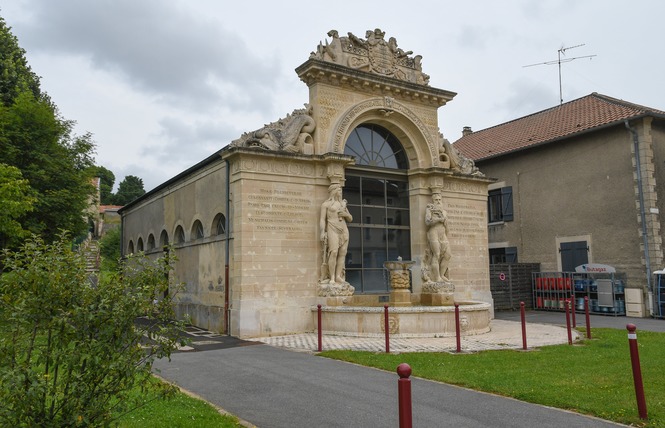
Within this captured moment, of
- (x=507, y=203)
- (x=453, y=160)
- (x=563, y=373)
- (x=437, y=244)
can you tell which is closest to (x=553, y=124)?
(x=507, y=203)

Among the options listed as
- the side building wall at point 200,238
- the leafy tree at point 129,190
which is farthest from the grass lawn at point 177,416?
the leafy tree at point 129,190

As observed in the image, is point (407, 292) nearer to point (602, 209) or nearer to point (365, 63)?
point (365, 63)

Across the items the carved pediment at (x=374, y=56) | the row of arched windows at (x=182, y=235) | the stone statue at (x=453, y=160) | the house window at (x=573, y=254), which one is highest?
the carved pediment at (x=374, y=56)

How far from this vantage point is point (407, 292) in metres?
14.8

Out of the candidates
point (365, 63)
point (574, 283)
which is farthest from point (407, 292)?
point (574, 283)

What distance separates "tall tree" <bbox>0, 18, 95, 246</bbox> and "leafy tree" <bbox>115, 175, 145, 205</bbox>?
62023 mm

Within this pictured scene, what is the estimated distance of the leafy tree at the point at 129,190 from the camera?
79.6 meters

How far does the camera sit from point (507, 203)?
2553 cm

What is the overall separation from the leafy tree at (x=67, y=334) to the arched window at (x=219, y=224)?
1152 cm

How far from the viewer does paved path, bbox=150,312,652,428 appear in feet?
19.5

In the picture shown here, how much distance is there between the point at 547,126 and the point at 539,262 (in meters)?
6.54

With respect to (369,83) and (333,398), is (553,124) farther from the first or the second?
(333,398)

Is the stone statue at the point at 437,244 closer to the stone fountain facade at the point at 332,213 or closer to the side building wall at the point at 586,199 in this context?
the stone fountain facade at the point at 332,213

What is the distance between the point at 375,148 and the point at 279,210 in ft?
15.5
